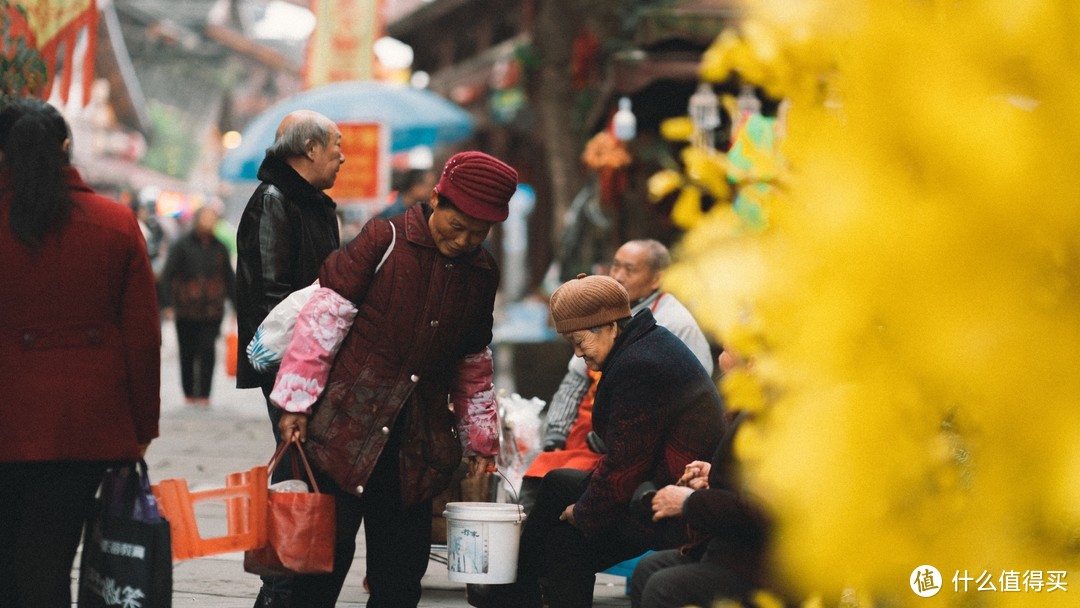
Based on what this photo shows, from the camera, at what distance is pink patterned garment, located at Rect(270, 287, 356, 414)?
4289 millimetres

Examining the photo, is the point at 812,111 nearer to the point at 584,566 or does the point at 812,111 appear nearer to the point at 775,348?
the point at 775,348

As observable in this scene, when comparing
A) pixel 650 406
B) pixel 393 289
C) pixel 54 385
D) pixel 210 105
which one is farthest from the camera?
pixel 210 105

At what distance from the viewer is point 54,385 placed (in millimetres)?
3883

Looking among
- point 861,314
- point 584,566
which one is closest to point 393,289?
point 584,566

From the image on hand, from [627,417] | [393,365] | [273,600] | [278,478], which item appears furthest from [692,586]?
[273,600]

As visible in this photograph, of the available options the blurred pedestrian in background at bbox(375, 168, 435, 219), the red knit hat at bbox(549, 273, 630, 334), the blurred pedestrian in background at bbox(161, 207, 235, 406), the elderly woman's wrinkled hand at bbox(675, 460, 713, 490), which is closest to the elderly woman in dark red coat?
the red knit hat at bbox(549, 273, 630, 334)

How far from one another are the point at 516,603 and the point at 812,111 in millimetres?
3699

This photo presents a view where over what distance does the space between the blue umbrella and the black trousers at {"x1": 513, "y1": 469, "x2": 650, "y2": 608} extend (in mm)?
9270

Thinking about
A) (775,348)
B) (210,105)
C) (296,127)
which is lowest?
(775,348)

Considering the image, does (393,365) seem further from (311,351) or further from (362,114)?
(362,114)

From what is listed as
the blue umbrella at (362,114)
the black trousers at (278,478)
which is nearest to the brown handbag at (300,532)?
the black trousers at (278,478)

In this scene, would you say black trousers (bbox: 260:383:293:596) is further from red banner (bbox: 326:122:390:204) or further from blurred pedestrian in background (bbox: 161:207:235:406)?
red banner (bbox: 326:122:390:204)

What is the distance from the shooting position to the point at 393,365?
4363 mm

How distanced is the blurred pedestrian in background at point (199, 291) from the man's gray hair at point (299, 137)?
29.0 feet
